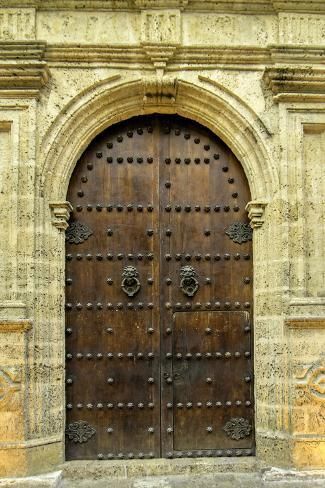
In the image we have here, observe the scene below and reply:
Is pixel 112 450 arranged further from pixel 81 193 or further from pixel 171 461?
pixel 81 193

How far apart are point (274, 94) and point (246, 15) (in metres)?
0.66

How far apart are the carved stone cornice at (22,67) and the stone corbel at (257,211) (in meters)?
1.80

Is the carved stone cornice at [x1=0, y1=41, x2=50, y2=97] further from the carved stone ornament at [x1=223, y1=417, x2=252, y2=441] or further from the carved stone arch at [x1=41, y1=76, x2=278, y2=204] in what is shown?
the carved stone ornament at [x1=223, y1=417, x2=252, y2=441]

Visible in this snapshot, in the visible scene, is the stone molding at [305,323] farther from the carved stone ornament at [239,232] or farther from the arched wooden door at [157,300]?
the carved stone ornament at [239,232]

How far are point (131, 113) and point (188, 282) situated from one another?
139 cm

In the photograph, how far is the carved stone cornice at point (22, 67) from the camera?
395 centimetres

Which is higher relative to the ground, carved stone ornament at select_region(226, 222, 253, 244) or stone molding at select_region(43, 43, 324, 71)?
stone molding at select_region(43, 43, 324, 71)

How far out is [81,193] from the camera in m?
4.25

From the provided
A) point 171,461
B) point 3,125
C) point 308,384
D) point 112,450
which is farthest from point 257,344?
point 3,125

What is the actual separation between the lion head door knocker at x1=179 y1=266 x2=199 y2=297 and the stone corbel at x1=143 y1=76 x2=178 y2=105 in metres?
1.30

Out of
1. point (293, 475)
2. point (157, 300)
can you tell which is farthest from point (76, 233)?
point (293, 475)

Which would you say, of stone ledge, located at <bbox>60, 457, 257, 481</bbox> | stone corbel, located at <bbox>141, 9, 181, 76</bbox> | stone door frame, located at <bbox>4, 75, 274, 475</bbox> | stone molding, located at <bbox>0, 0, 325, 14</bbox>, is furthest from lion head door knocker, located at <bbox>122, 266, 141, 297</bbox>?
stone molding, located at <bbox>0, 0, 325, 14</bbox>

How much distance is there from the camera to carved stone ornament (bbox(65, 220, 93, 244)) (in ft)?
13.8

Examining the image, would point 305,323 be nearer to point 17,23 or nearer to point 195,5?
point 195,5
